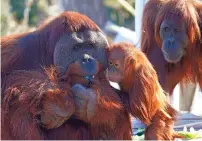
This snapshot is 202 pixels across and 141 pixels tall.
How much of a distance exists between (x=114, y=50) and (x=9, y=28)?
9.70 m

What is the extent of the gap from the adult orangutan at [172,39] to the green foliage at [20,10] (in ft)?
32.8

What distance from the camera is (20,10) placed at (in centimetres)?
1441

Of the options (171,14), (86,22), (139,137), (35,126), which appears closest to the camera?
(35,126)

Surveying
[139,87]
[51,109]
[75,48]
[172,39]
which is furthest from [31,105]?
[172,39]

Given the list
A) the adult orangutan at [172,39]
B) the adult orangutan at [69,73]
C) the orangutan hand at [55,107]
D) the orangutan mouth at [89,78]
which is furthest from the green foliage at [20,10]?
the orangutan hand at [55,107]

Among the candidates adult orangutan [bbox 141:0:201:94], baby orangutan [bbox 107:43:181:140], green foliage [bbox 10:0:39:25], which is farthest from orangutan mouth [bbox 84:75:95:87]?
green foliage [bbox 10:0:39:25]

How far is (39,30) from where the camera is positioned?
3.40 meters

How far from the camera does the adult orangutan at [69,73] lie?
3.17 meters

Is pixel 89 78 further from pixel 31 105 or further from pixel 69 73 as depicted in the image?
pixel 31 105

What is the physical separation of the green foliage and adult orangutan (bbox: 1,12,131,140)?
11.0m

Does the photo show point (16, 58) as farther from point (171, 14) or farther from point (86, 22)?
point (171, 14)

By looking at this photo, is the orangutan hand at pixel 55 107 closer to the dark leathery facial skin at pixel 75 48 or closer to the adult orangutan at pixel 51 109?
the adult orangutan at pixel 51 109

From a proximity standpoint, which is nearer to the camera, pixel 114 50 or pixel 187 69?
pixel 114 50

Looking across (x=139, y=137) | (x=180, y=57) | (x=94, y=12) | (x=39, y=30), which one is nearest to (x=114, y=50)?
(x=39, y=30)
